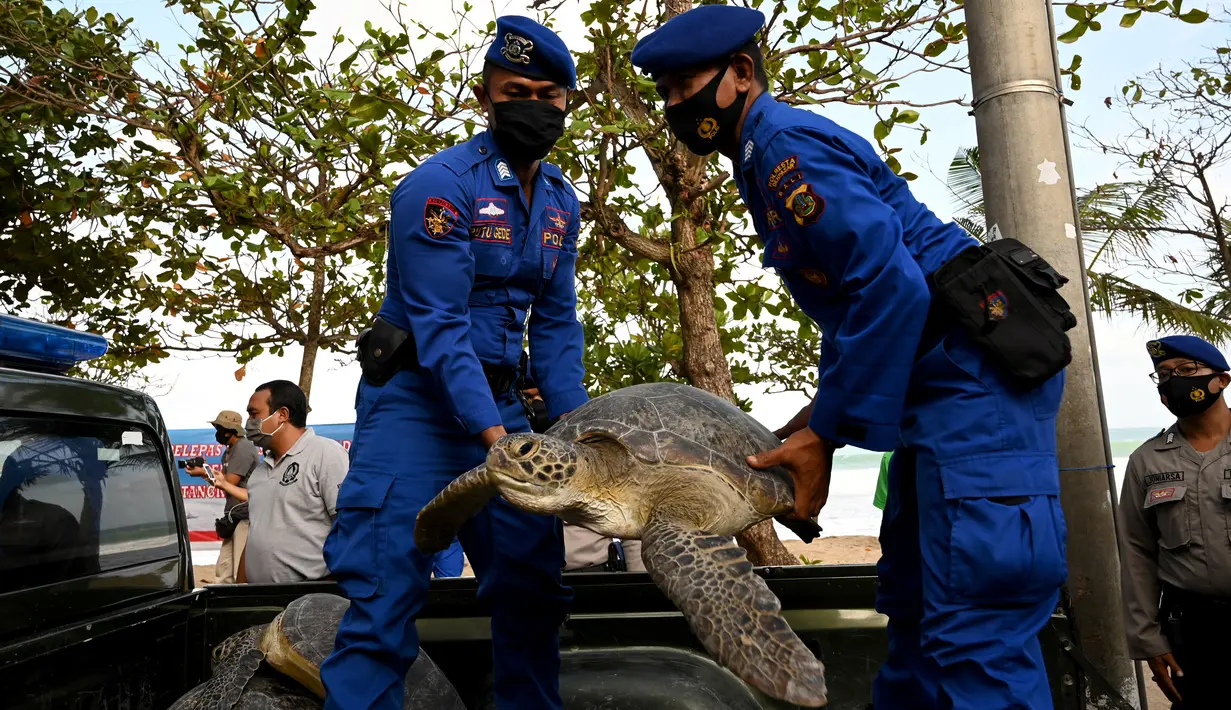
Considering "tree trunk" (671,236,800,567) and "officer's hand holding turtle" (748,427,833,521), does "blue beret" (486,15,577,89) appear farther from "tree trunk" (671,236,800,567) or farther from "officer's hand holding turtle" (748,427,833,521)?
"tree trunk" (671,236,800,567)

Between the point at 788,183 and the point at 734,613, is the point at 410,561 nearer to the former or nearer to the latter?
the point at 734,613

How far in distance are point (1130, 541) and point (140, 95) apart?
20.6 ft

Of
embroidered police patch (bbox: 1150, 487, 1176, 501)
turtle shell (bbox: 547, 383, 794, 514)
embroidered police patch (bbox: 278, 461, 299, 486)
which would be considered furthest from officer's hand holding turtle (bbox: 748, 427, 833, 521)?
embroidered police patch (bbox: 278, 461, 299, 486)

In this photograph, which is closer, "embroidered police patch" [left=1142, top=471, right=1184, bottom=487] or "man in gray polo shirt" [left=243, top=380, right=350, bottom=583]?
"embroidered police patch" [left=1142, top=471, right=1184, bottom=487]

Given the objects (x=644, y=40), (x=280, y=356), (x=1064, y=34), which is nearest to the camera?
(x=644, y=40)

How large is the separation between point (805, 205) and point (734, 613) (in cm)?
84

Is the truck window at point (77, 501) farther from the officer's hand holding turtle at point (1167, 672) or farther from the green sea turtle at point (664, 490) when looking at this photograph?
the officer's hand holding turtle at point (1167, 672)

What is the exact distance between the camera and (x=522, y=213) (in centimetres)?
246

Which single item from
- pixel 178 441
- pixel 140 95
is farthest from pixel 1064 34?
pixel 178 441

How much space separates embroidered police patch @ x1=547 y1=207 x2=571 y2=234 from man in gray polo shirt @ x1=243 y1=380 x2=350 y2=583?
2.14 m

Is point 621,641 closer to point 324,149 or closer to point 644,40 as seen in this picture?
point 644,40

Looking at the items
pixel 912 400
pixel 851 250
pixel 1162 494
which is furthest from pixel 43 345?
pixel 1162 494

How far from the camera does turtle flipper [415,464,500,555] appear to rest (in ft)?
6.35

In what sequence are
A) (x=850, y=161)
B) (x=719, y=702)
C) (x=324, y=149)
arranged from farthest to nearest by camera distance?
(x=324, y=149), (x=719, y=702), (x=850, y=161)
